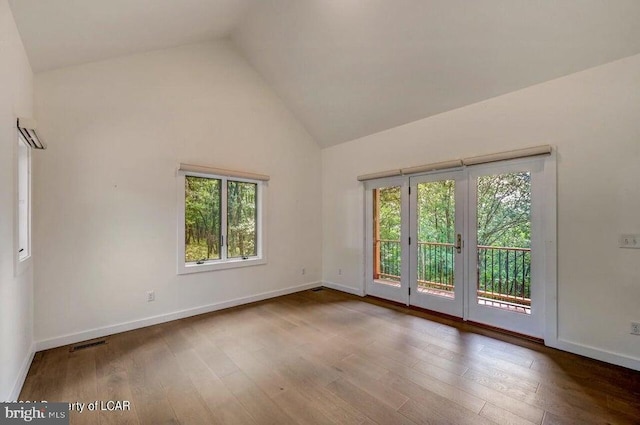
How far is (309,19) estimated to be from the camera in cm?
324

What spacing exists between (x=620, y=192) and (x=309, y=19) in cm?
363

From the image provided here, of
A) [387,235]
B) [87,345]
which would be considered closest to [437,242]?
[387,235]

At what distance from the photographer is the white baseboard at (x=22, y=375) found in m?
1.93

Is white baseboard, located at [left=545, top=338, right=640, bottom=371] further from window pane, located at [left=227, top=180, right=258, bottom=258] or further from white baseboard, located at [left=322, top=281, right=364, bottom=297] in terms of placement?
window pane, located at [left=227, top=180, right=258, bottom=258]

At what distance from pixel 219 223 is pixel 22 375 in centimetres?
236

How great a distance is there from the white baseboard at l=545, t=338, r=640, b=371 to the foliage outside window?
3.81 m

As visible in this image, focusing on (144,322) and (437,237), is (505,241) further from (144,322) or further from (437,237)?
(144,322)

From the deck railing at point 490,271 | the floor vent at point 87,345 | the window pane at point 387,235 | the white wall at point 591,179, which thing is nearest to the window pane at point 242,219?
the floor vent at point 87,345

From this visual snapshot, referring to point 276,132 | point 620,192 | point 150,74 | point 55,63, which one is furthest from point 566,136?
point 55,63

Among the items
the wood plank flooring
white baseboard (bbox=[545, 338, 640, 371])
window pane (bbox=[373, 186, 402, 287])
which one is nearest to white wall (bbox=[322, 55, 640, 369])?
white baseboard (bbox=[545, 338, 640, 371])

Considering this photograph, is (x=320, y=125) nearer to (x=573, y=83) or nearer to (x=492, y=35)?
(x=492, y=35)

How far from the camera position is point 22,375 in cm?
217

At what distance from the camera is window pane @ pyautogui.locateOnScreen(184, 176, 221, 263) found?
3.73m

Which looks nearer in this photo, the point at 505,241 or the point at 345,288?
the point at 505,241
